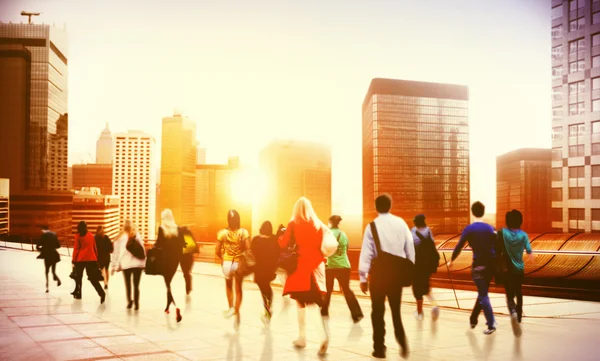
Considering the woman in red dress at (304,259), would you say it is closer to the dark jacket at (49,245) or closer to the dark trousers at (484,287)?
the dark trousers at (484,287)

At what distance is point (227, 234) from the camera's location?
909 cm

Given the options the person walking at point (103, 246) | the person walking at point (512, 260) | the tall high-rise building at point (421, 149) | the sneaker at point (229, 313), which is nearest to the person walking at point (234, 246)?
the sneaker at point (229, 313)

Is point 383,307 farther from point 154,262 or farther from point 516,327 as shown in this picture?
point 154,262

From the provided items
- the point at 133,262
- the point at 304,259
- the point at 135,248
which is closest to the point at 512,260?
the point at 304,259

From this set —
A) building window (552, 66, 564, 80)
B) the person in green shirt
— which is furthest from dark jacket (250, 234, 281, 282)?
building window (552, 66, 564, 80)

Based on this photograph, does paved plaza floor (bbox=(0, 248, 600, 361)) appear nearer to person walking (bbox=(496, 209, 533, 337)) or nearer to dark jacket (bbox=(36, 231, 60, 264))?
person walking (bbox=(496, 209, 533, 337))

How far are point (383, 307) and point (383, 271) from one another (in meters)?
0.42

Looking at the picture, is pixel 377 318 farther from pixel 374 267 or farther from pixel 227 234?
Answer: pixel 227 234

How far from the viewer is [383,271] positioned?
6484 mm

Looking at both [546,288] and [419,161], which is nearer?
[546,288]

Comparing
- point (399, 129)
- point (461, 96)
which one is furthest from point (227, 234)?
point (461, 96)

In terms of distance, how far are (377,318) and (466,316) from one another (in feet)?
13.3

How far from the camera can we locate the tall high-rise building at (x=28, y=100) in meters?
172

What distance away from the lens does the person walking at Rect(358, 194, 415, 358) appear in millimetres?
6469
